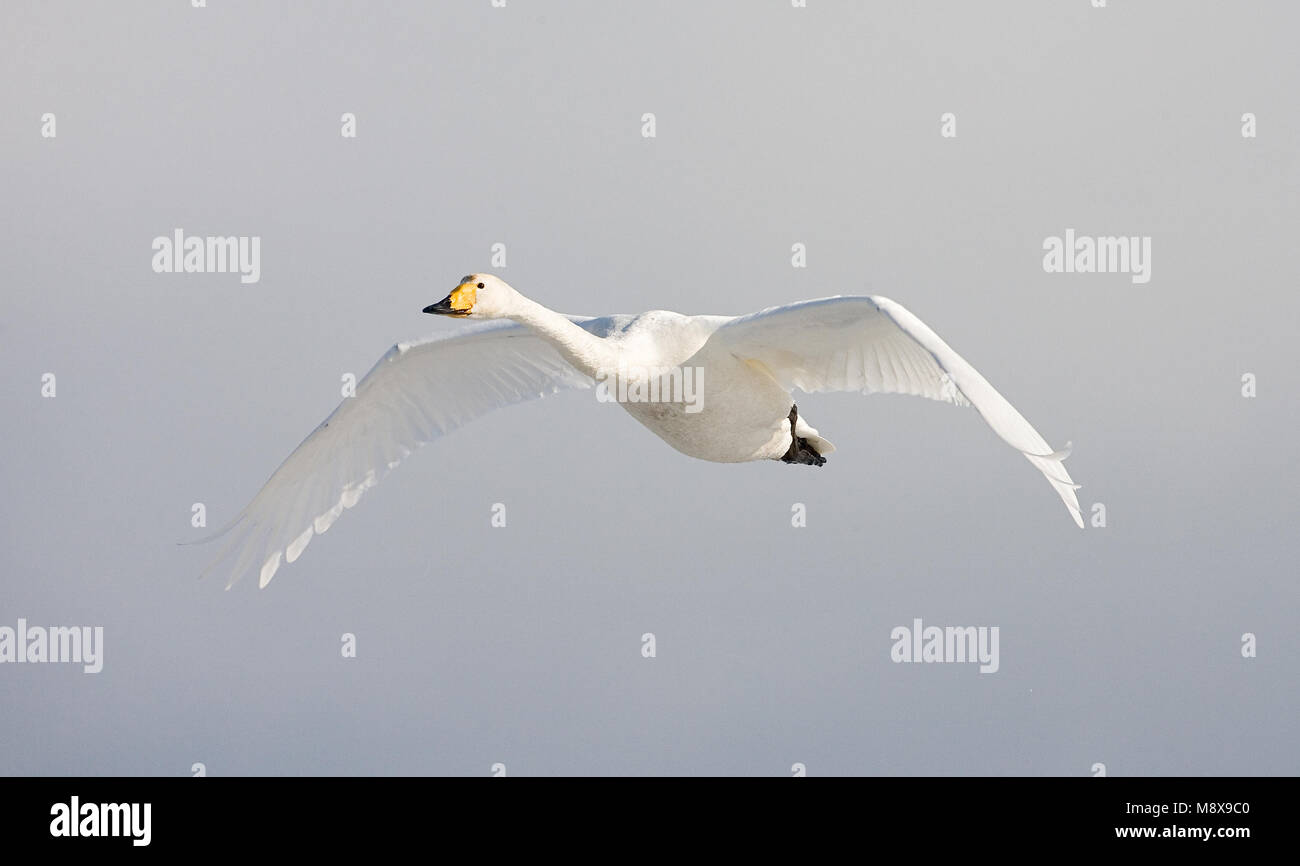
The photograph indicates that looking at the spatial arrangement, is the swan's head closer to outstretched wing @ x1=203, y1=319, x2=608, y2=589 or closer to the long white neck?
the long white neck

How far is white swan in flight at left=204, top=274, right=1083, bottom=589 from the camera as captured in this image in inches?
567

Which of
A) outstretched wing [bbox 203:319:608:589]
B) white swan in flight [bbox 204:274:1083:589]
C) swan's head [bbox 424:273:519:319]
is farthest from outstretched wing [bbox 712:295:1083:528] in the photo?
outstretched wing [bbox 203:319:608:589]

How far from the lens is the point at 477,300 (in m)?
14.4

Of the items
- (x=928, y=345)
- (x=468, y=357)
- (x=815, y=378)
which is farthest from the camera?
(x=468, y=357)

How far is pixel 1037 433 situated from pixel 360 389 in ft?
22.3

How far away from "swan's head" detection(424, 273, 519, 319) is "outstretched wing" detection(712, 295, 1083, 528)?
2.06 m

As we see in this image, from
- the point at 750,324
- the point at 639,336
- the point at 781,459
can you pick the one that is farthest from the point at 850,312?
the point at 781,459

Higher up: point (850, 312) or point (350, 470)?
point (850, 312)

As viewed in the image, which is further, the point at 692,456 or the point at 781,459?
the point at 781,459

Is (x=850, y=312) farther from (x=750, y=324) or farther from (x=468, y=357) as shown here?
(x=468, y=357)

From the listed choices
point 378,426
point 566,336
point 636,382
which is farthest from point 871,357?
point 378,426

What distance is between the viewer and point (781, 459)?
17.9 metres

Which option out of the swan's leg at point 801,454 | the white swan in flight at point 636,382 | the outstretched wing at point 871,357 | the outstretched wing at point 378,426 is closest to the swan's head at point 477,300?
the white swan in flight at point 636,382

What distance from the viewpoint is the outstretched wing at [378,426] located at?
57.7 feet
